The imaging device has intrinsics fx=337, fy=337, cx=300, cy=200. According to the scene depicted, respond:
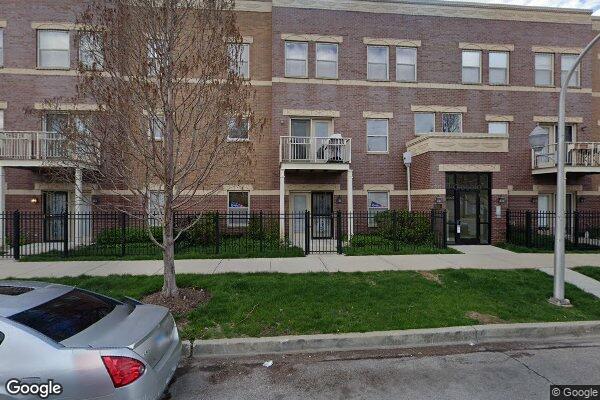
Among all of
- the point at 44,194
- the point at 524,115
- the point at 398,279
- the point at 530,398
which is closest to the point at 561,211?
the point at 398,279

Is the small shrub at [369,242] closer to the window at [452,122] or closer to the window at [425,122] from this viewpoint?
the window at [425,122]

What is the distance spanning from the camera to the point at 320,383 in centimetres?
407

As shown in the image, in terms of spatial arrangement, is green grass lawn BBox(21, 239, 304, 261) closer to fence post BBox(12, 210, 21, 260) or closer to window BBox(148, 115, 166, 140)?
fence post BBox(12, 210, 21, 260)

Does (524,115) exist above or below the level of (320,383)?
above

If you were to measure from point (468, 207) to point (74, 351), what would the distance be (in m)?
14.1

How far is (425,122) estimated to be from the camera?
54.8ft

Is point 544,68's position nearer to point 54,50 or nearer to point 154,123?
point 154,123

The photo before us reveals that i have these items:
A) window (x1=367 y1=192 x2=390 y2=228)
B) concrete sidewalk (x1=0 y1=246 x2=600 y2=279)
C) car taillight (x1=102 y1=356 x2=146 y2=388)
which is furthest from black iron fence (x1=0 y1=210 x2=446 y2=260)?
car taillight (x1=102 y1=356 x2=146 y2=388)

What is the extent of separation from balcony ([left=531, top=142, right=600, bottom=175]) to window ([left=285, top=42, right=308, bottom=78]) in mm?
11343

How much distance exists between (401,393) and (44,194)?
17.0m

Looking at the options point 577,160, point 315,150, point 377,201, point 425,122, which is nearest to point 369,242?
point 377,201

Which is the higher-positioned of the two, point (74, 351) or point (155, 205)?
point (155, 205)

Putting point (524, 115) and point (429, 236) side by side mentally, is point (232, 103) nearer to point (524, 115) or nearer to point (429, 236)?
point (429, 236)

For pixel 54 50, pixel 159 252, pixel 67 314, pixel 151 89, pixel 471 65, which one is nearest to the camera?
pixel 67 314
